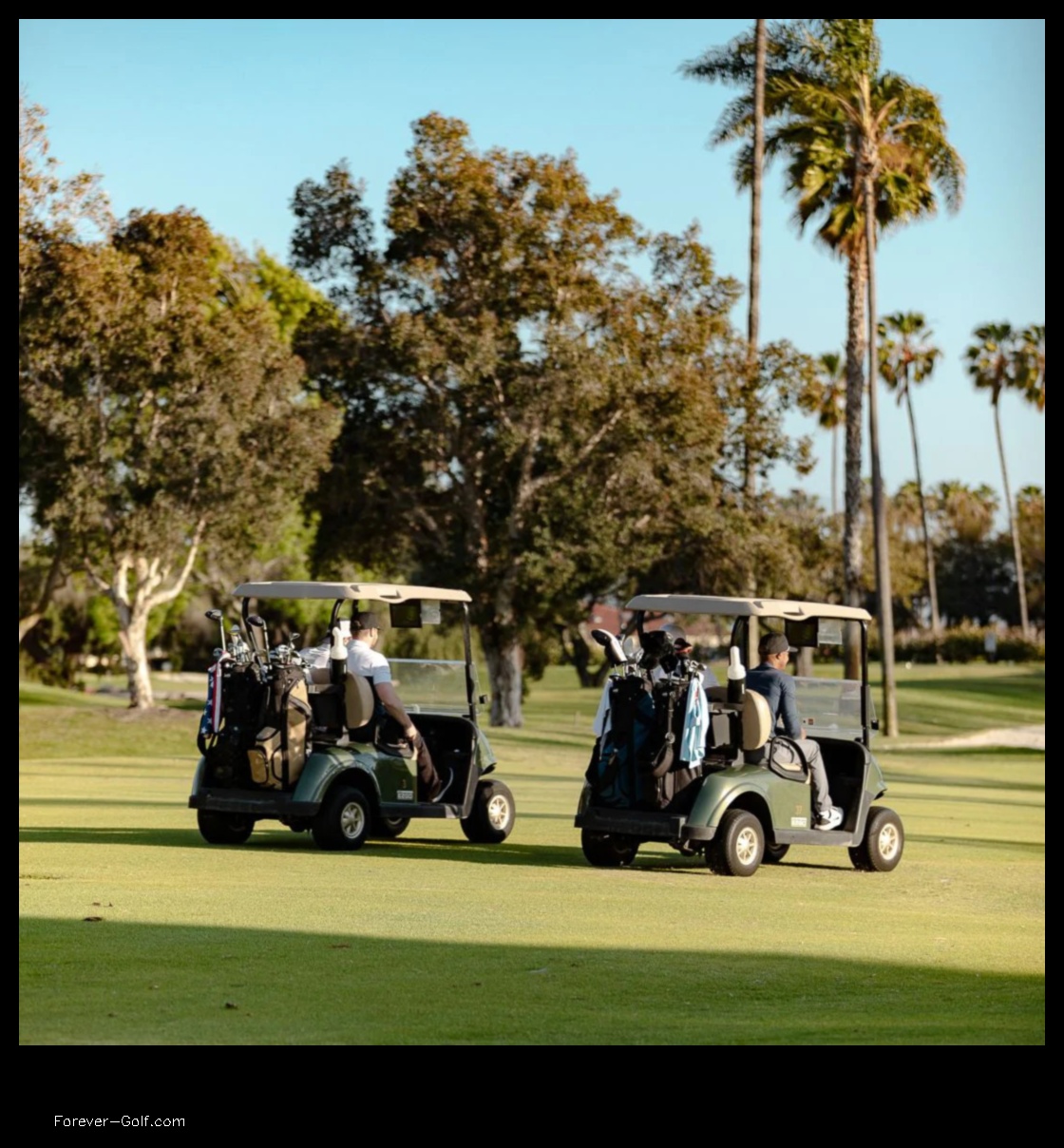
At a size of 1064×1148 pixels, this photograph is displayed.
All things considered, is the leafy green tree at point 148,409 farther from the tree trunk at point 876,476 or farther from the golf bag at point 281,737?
the golf bag at point 281,737

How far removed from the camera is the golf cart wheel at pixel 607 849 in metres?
14.0

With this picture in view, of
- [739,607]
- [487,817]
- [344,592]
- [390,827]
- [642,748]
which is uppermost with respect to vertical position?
[344,592]

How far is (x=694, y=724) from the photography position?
1294 cm

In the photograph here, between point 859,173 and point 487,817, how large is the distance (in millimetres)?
31686

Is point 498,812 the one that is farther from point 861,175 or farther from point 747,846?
point 861,175

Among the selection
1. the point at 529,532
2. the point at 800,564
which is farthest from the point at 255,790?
the point at 800,564

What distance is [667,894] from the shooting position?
1240 centimetres

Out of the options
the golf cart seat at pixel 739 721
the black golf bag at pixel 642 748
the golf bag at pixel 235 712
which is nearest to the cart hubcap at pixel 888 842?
the golf cart seat at pixel 739 721

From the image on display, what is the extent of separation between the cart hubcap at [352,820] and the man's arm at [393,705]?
2.27 feet

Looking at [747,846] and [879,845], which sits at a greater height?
[747,846]

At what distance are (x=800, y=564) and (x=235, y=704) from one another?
34.1m

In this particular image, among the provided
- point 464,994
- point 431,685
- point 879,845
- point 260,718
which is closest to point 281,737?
point 260,718

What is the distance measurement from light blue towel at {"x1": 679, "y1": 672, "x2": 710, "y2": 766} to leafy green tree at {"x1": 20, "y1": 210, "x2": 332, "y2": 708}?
81.6 ft
